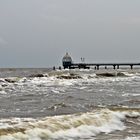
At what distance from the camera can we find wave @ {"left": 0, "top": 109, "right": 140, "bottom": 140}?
54.7ft

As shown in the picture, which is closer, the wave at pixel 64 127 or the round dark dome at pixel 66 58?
the wave at pixel 64 127

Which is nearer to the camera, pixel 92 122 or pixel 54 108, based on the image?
pixel 92 122

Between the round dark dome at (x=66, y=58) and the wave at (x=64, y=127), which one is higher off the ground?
the round dark dome at (x=66, y=58)

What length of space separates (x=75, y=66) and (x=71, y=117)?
427 ft

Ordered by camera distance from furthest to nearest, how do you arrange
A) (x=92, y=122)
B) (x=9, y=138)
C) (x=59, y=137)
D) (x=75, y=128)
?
1. (x=92, y=122)
2. (x=75, y=128)
3. (x=59, y=137)
4. (x=9, y=138)

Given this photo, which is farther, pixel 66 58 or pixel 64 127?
pixel 66 58

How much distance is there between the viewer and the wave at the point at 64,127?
16688 millimetres

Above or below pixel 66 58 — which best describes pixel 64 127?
below

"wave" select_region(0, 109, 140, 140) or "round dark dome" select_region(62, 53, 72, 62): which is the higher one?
"round dark dome" select_region(62, 53, 72, 62)

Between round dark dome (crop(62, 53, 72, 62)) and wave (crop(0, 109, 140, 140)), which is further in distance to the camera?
round dark dome (crop(62, 53, 72, 62))

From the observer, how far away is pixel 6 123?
1930 centimetres

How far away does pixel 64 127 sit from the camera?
18.5 metres

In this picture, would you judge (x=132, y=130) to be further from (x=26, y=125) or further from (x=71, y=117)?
(x=26, y=125)

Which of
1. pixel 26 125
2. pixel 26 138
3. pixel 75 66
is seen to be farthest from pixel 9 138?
pixel 75 66
